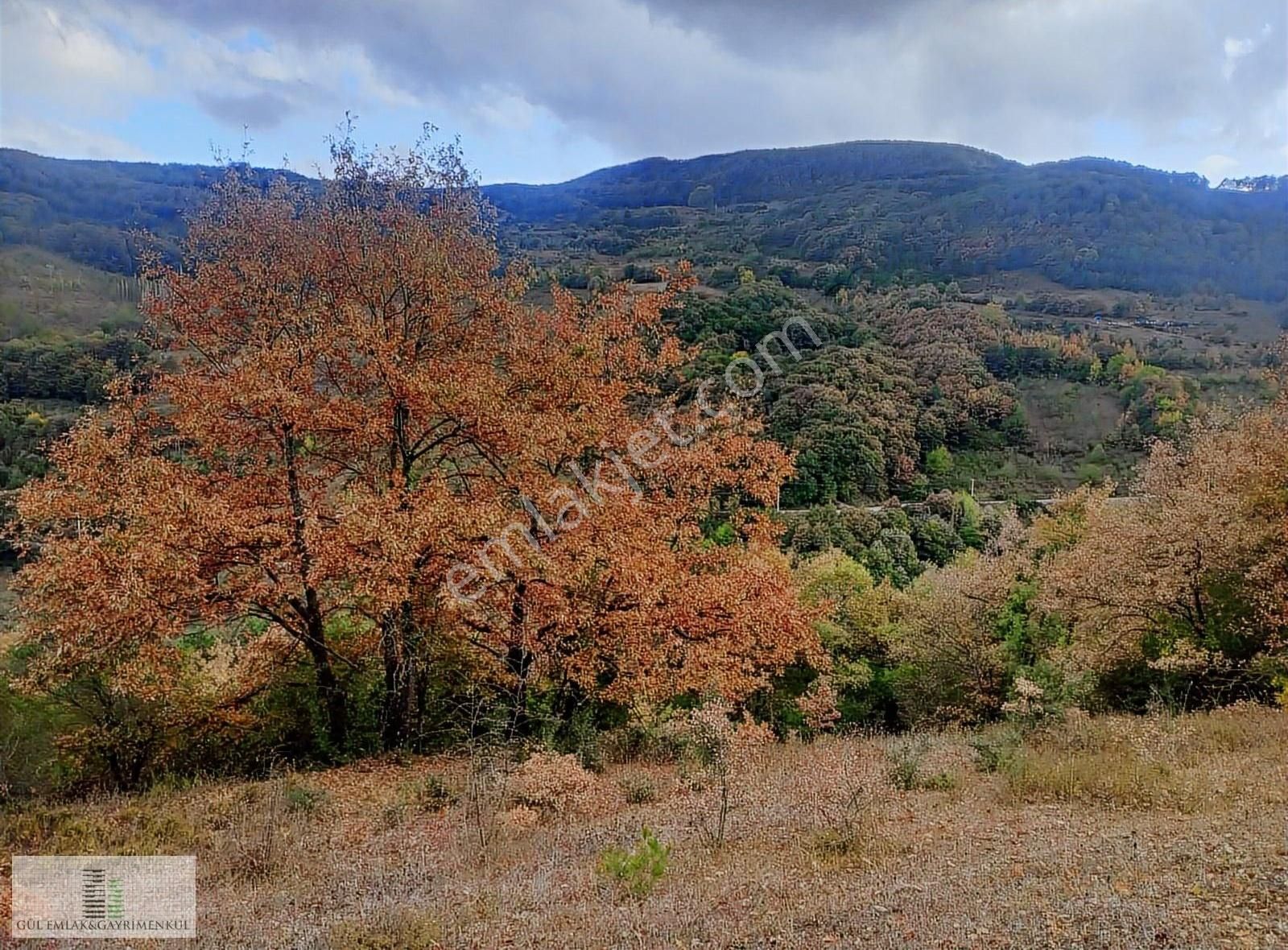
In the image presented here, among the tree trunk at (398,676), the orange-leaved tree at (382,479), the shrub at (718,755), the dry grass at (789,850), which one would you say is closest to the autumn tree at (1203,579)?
the dry grass at (789,850)

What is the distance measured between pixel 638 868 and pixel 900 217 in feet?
487

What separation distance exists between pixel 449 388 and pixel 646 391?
159 inches

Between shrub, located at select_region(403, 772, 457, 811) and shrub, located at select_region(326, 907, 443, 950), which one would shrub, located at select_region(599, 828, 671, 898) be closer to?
shrub, located at select_region(326, 907, 443, 950)

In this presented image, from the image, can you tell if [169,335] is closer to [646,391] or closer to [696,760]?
[646,391]

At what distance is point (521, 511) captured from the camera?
11.7 meters

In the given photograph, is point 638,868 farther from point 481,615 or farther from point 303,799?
point 481,615

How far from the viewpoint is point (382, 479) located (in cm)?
1167

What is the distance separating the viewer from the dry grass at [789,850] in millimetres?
5066

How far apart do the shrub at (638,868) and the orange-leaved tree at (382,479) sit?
16.6 ft

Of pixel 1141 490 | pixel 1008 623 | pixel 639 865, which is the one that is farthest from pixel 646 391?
pixel 1141 490

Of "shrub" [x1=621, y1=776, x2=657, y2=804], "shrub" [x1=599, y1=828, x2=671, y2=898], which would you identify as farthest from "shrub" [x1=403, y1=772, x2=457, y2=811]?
"shrub" [x1=599, y1=828, x2=671, y2=898]

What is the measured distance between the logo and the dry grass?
9.4 inches

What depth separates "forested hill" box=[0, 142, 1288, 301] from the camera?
81125 millimetres

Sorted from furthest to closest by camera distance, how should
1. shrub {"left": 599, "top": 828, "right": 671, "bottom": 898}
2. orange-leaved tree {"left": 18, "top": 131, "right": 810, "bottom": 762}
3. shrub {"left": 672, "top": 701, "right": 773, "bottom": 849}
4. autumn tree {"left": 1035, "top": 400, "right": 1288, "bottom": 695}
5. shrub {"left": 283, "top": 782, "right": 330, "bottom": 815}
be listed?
autumn tree {"left": 1035, "top": 400, "right": 1288, "bottom": 695} → orange-leaved tree {"left": 18, "top": 131, "right": 810, "bottom": 762} → shrub {"left": 283, "top": 782, "right": 330, "bottom": 815} → shrub {"left": 672, "top": 701, "right": 773, "bottom": 849} → shrub {"left": 599, "top": 828, "right": 671, "bottom": 898}
